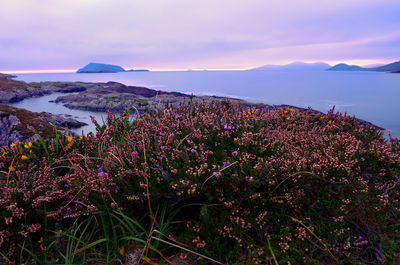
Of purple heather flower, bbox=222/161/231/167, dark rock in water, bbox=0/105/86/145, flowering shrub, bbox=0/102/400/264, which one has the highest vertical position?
purple heather flower, bbox=222/161/231/167

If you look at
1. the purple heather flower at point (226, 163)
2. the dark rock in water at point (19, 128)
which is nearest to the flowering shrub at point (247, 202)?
the purple heather flower at point (226, 163)

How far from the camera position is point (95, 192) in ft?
8.10

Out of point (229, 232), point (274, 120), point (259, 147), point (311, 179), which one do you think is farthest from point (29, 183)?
point (274, 120)

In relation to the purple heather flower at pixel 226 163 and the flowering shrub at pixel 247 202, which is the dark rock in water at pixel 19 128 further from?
the purple heather flower at pixel 226 163

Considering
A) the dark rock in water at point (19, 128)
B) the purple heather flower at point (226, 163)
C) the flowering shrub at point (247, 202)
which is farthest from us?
the dark rock in water at point (19, 128)

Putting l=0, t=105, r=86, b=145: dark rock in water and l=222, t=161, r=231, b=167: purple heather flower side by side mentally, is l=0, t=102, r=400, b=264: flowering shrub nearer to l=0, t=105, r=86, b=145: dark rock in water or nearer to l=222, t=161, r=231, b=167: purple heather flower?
l=222, t=161, r=231, b=167: purple heather flower

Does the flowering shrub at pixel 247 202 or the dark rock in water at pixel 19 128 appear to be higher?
the flowering shrub at pixel 247 202

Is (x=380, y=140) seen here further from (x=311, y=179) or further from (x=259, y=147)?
(x=259, y=147)

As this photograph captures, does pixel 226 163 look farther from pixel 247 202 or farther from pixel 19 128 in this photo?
pixel 19 128

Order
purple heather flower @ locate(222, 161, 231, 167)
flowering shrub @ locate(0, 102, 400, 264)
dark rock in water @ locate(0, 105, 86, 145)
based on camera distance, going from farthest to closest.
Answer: dark rock in water @ locate(0, 105, 86, 145) → purple heather flower @ locate(222, 161, 231, 167) → flowering shrub @ locate(0, 102, 400, 264)

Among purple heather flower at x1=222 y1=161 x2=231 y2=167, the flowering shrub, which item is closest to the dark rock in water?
the flowering shrub

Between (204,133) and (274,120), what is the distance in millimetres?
2468

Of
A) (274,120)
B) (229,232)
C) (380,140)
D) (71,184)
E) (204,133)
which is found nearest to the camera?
(229,232)

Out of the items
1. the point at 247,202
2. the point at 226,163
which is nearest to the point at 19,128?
the point at 226,163
